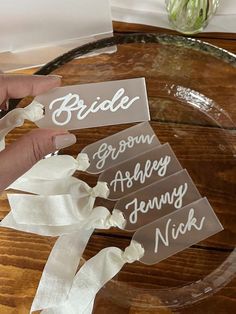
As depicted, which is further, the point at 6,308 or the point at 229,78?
the point at 229,78

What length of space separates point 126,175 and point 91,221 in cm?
8

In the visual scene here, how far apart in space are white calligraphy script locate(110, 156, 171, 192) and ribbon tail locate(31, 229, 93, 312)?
3.1 inches

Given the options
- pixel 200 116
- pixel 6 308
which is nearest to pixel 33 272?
pixel 6 308

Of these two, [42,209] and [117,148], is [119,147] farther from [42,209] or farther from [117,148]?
[42,209]

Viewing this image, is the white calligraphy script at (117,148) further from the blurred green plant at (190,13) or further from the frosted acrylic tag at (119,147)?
the blurred green plant at (190,13)

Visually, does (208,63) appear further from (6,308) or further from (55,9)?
(6,308)

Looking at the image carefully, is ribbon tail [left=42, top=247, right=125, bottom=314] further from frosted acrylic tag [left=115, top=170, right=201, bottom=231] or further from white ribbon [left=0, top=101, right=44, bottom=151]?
white ribbon [left=0, top=101, right=44, bottom=151]

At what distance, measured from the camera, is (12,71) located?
0.71 metres

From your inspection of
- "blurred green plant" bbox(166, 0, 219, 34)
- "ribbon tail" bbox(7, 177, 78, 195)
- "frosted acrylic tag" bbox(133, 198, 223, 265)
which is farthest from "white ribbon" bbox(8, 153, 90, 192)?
"blurred green plant" bbox(166, 0, 219, 34)

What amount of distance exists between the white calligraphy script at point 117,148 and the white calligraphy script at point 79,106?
1.7 inches

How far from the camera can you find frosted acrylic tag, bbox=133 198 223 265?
0.56m

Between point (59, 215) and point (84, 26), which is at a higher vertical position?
point (84, 26)

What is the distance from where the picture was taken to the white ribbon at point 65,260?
1.67ft

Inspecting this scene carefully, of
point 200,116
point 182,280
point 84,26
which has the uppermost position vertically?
point 84,26
